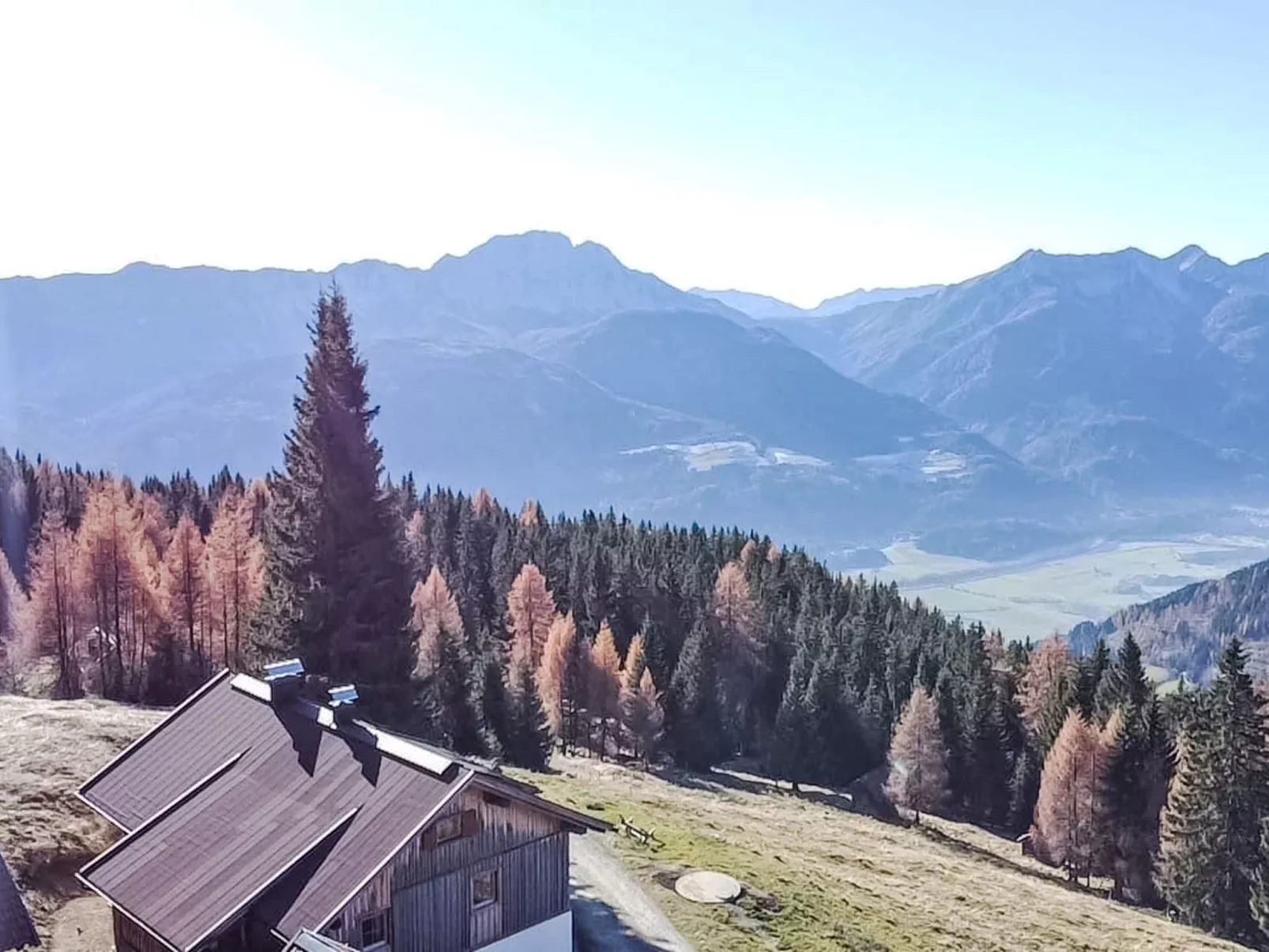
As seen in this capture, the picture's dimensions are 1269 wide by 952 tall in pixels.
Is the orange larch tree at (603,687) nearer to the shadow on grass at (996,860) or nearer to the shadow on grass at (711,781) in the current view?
the shadow on grass at (711,781)

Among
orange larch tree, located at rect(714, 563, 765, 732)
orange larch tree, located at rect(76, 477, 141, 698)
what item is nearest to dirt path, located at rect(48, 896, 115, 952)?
orange larch tree, located at rect(76, 477, 141, 698)

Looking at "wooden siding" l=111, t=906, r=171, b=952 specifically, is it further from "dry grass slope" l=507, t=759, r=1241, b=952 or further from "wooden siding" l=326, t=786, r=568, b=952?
"dry grass slope" l=507, t=759, r=1241, b=952

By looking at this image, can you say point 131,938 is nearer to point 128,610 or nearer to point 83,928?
point 83,928

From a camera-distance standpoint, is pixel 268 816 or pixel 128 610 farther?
pixel 128 610

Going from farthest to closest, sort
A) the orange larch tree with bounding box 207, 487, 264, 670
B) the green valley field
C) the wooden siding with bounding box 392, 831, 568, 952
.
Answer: the orange larch tree with bounding box 207, 487, 264, 670 → the green valley field → the wooden siding with bounding box 392, 831, 568, 952

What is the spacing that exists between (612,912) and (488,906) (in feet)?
31.5

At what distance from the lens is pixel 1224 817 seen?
62.6 meters

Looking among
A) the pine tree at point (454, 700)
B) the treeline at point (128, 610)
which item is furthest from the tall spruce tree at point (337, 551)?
the treeline at point (128, 610)

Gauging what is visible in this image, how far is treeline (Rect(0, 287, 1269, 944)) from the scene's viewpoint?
1581 inches

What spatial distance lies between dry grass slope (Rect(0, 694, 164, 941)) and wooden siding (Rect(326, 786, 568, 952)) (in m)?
11.7

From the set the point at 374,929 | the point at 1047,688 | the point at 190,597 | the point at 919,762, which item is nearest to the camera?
the point at 374,929

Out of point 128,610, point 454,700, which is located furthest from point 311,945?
point 128,610

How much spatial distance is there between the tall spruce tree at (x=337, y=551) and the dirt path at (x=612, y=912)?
10.4 meters

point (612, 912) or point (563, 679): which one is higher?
point (612, 912)
